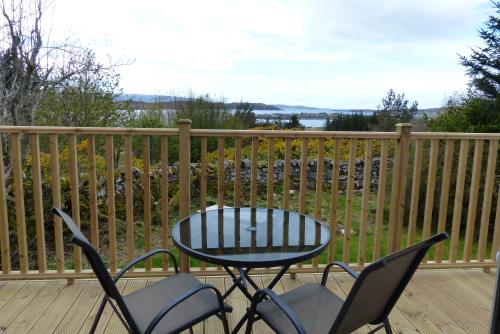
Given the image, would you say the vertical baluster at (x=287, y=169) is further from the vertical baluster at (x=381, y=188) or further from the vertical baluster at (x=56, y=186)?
the vertical baluster at (x=56, y=186)

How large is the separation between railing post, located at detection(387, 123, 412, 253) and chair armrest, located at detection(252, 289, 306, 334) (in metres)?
1.73

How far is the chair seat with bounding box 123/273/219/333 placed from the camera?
5.45 ft

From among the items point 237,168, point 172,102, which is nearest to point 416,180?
point 237,168

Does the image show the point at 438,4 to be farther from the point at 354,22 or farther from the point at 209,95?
the point at 209,95

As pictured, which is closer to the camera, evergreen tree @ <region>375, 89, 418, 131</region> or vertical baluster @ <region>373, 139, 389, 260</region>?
vertical baluster @ <region>373, 139, 389, 260</region>

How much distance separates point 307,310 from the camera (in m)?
1.78

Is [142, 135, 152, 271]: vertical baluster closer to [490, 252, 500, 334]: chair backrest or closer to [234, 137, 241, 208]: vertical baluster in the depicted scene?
[234, 137, 241, 208]: vertical baluster

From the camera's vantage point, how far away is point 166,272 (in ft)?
9.68

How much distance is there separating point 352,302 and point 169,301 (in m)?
0.91

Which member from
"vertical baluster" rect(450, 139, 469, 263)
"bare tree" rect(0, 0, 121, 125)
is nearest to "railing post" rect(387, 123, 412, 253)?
"vertical baluster" rect(450, 139, 469, 263)

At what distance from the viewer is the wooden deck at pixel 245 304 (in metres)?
2.33

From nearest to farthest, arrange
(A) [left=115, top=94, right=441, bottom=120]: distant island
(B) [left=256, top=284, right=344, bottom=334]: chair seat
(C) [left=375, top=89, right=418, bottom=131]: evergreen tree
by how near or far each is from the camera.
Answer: (B) [left=256, top=284, right=344, bottom=334]: chair seat < (A) [left=115, top=94, right=441, bottom=120]: distant island < (C) [left=375, top=89, right=418, bottom=131]: evergreen tree

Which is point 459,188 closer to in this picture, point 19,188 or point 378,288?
point 378,288

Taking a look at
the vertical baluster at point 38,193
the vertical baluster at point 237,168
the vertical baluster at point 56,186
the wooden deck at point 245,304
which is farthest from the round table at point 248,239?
the vertical baluster at point 38,193
